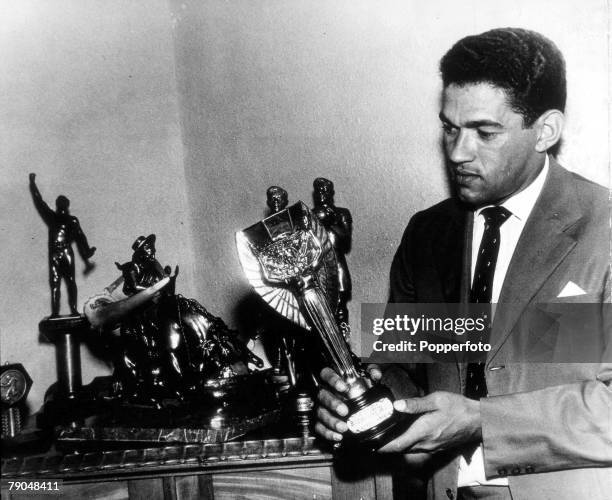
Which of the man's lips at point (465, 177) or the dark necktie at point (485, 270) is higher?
the man's lips at point (465, 177)

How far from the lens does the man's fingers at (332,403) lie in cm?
99

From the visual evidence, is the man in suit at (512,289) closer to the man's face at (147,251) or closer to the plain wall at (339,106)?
the plain wall at (339,106)

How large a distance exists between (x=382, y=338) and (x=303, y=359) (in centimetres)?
28

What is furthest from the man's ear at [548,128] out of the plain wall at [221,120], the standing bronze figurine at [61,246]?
the standing bronze figurine at [61,246]

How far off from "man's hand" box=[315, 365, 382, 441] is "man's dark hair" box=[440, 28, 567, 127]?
0.61 meters

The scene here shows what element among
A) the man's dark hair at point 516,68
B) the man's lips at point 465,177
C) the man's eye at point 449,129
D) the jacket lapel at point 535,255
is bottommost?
the jacket lapel at point 535,255

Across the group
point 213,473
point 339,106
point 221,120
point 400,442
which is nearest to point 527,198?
point 400,442

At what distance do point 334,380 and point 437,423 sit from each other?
0.61 ft

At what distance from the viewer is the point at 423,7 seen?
5.26 ft

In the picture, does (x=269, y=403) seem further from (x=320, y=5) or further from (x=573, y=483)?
(x=320, y=5)

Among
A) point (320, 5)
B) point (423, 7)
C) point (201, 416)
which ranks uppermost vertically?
point (320, 5)

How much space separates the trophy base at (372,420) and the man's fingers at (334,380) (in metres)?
0.03

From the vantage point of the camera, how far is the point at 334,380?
1021mm

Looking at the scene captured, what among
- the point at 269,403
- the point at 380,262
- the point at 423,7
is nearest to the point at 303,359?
the point at 269,403
